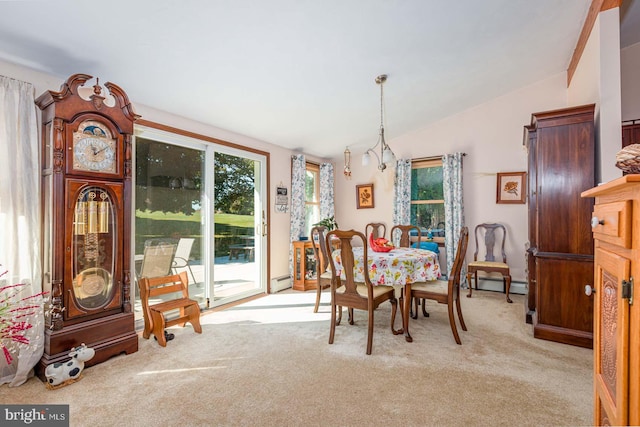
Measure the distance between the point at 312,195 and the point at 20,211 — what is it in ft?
13.5

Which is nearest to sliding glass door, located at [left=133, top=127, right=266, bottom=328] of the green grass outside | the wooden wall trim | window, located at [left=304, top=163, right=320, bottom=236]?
the green grass outside

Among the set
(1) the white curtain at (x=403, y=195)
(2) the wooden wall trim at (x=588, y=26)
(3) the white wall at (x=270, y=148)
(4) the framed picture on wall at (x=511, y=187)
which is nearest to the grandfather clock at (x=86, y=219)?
(3) the white wall at (x=270, y=148)

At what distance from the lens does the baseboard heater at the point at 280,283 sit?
4.74 meters

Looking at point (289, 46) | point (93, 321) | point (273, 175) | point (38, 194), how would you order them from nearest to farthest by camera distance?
1. point (38, 194)
2. point (93, 321)
3. point (289, 46)
4. point (273, 175)

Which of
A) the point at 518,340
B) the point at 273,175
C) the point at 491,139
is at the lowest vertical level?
the point at 518,340

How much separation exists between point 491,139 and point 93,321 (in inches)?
213

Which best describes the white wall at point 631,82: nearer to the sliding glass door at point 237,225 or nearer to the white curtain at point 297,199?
the white curtain at point 297,199

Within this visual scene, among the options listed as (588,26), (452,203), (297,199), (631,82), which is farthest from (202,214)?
(631,82)

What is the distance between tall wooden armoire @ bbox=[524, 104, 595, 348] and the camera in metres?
2.71

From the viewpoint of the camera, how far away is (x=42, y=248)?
2.34 metres

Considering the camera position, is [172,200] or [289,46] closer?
[289,46]

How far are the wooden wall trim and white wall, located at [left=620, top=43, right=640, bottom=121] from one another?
588 millimetres

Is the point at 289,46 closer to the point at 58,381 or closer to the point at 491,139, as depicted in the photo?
the point at 58,381

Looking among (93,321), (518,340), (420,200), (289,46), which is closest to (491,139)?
(420,200)
